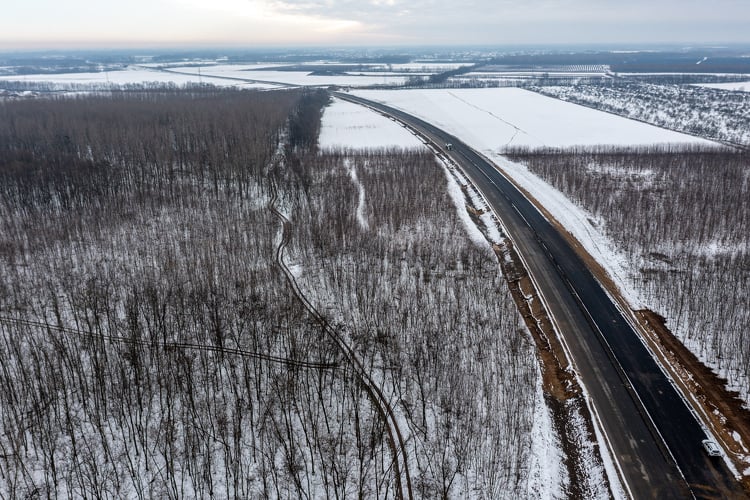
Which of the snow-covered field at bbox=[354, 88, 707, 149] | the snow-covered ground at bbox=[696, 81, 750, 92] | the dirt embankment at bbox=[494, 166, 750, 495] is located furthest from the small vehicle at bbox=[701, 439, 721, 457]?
the snow-covered ground at bbox=[696, 81, 750, 92]

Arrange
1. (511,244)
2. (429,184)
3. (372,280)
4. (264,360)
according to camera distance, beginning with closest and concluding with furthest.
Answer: (264,360), (372,280), (511,244), (429,184)

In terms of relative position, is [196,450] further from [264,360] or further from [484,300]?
[484,300]

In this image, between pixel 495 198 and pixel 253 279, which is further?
pixel 495 198

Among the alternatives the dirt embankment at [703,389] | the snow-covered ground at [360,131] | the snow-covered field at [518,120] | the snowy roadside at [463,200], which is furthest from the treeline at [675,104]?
the dirt embankment at [703,389]

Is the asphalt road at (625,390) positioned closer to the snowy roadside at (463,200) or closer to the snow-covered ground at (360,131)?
the snowy roadside at (463,200)

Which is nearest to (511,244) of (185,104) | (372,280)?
(372,280)
